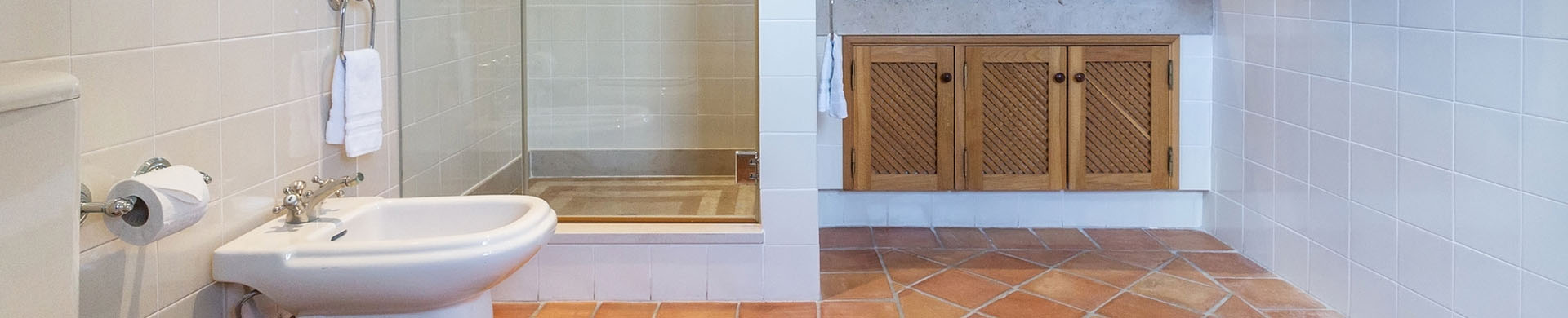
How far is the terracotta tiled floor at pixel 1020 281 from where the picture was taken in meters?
3.44

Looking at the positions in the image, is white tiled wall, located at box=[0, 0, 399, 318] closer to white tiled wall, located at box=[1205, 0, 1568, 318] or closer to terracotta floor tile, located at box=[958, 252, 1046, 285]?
terracotta floor tile, located at box=[958, 252, 1046, 285]

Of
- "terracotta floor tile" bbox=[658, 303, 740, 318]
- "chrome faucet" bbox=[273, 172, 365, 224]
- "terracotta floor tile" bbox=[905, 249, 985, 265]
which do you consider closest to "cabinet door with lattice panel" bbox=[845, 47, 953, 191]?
"terracotta floor tile" bbox=[905, 249, 985, 265]

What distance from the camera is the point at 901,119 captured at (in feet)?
14.8

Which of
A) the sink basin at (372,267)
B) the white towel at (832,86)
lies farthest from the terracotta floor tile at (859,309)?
the sink basin at (372,267)

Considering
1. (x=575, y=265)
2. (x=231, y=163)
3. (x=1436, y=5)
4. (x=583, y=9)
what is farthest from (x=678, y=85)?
(x=1436, y=5)

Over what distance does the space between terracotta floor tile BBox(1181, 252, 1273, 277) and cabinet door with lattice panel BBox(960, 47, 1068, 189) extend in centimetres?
59

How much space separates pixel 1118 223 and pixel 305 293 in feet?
10.2

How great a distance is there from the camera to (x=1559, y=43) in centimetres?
253

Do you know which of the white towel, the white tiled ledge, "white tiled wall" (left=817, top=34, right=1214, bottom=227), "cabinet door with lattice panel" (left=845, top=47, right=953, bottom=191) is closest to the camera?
the white tiled ledge

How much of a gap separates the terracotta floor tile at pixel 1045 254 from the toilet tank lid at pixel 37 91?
3035 mm

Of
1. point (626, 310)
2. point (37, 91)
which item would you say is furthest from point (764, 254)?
point (37, 91)

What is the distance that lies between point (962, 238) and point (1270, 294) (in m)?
1.14

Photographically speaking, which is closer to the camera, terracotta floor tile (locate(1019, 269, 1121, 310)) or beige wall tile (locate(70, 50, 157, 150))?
beige wall tile (locate(70, 50, 157, 150))

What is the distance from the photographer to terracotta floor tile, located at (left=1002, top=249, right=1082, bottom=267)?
162 inches
